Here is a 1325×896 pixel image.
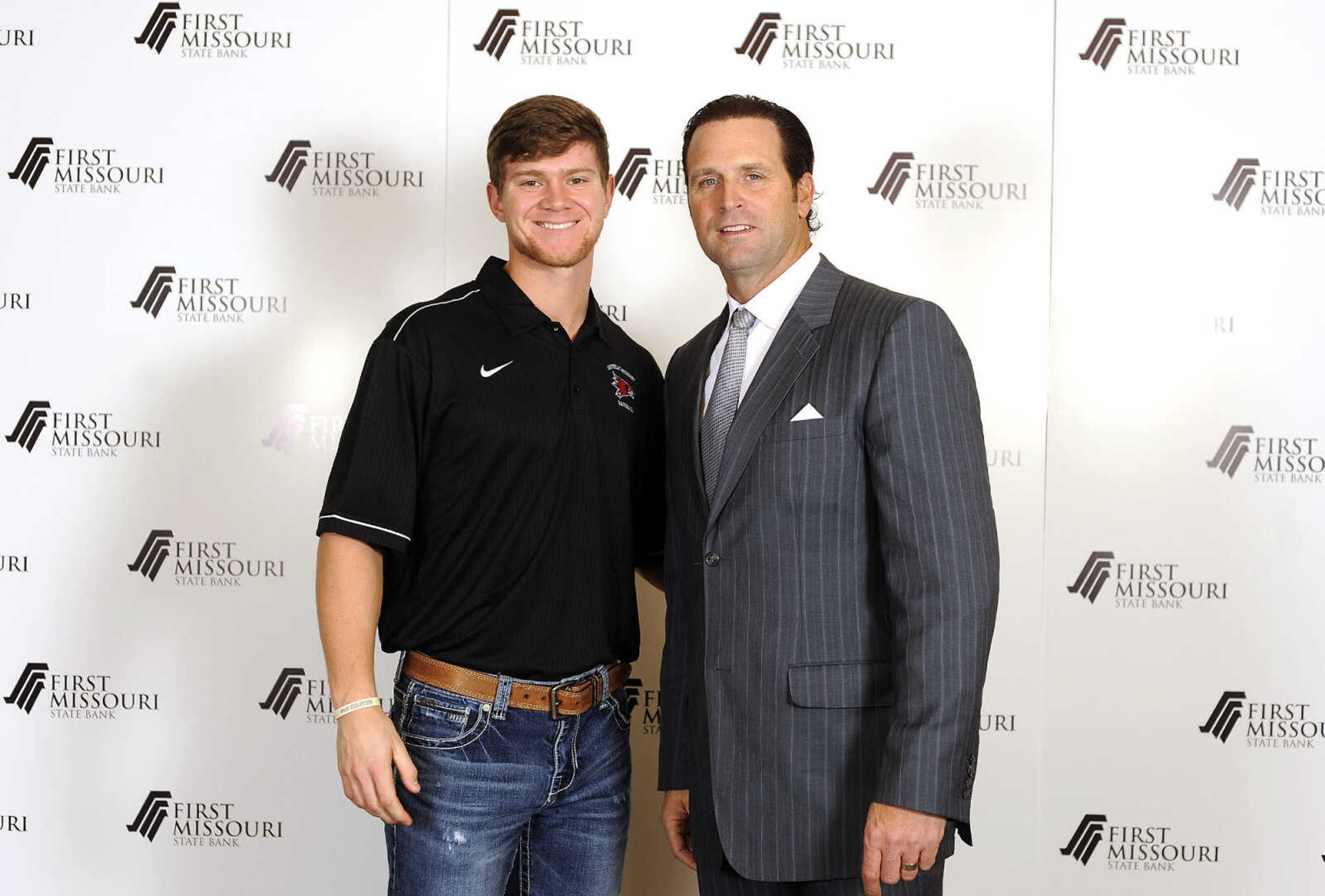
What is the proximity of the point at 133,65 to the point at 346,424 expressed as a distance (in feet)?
6.04

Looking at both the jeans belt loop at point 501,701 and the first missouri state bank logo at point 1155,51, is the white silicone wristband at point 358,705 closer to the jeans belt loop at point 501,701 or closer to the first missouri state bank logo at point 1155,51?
the jeans belt loop at point 501,701

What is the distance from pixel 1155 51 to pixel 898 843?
2395mm

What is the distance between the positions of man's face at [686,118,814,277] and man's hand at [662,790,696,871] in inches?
39.4

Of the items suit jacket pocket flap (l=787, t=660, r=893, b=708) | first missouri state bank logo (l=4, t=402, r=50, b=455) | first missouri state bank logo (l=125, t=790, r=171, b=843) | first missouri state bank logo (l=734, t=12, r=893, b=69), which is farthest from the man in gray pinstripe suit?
first missouri state bank logo (l=4, t=402, r=50, b=455)

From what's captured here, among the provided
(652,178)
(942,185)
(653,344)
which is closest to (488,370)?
(653,344)

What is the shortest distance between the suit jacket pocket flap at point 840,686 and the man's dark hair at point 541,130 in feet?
3.44

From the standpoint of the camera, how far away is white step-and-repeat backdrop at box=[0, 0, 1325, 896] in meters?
2.82

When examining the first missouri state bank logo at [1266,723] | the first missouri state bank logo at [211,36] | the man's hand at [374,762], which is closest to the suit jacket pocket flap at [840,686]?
the man's hand at [374,762]

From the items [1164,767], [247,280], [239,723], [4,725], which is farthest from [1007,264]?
[4,725]

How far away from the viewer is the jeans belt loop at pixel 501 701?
5.74 feet

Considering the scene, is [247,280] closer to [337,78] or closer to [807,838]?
[337,78]

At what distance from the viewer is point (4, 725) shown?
9.54ft

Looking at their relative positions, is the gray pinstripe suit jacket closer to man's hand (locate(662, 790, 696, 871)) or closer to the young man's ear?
man's hand (locate(662, 790, 696, 871))

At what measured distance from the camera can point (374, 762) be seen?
1.64 m
